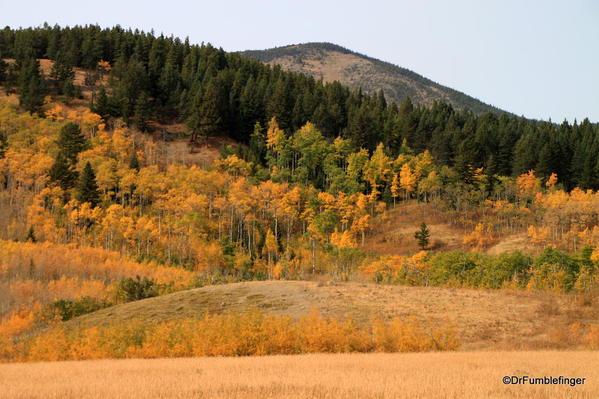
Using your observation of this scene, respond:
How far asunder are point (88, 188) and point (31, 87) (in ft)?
153

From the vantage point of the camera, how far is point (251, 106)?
148500 millimetres

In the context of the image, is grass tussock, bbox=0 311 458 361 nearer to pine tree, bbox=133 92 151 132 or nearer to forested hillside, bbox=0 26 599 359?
forested hillside, bbox=0 26 599 359

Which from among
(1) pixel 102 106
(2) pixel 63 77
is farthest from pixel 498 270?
(2) pixel 63 77

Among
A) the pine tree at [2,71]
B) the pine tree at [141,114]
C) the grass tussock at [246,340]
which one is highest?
the pine tree at [2,71]

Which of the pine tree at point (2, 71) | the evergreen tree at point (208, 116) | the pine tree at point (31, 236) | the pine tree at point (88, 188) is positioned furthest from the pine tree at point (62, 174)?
the pine tree at point (2, 71)

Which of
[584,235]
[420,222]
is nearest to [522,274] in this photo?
[584,235]

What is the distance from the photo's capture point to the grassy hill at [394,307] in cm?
4438

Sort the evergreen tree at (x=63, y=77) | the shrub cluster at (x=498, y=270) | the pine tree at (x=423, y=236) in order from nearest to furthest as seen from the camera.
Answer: the shrub cluster at (x=498, y=270) → the pine tree at (x=423, y=236) → the evergreen tree at (x=63, y=77)

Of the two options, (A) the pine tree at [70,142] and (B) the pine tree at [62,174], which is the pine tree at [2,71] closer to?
(A) the pine tree at [70,142]

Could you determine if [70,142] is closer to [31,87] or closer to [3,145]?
[3,145]

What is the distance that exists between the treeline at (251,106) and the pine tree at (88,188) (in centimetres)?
3698

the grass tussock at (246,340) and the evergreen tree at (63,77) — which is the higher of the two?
the evergreen tree at (63,77)

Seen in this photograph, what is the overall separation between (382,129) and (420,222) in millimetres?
42433

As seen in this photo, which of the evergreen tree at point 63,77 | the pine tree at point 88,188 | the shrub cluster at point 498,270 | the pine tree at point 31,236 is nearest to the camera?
the shrub cluster at point 498,270
